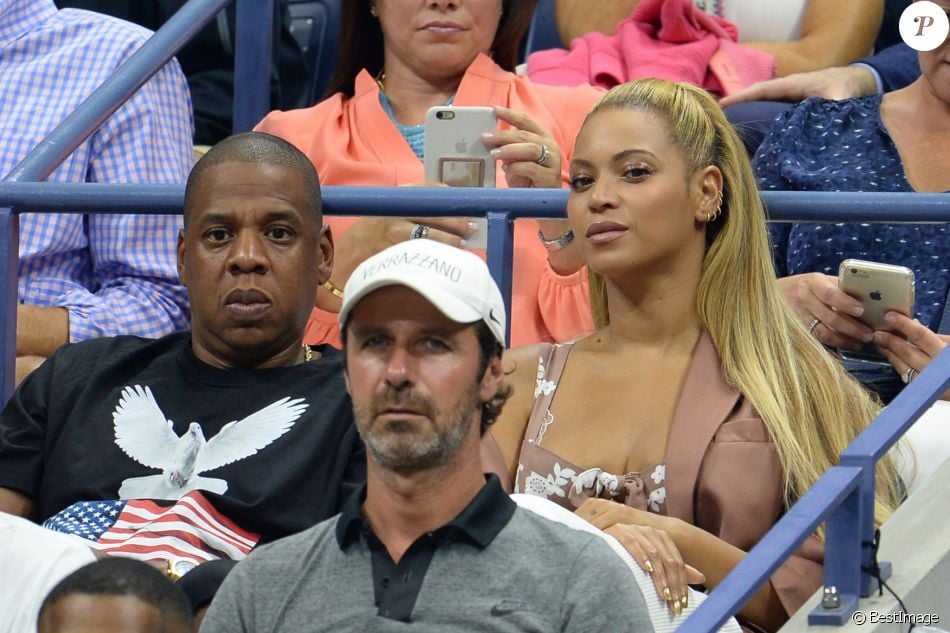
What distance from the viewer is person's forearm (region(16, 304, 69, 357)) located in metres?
4.06

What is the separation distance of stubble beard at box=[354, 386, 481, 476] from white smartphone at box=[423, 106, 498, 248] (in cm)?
130

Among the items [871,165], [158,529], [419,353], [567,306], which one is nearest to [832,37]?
[871,165]

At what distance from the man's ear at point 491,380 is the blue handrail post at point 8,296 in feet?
4.67

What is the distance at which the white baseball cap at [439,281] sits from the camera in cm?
251

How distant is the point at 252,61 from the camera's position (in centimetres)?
473

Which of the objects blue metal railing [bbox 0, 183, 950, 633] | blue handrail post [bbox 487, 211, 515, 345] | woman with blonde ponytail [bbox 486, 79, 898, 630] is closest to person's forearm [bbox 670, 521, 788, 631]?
woman with blonde ponytail [bbox 486, 79, 898, 630]

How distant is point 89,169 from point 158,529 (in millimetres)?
1557

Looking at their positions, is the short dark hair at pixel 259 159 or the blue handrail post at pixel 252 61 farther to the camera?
the blue handrail post at pixel 252 61

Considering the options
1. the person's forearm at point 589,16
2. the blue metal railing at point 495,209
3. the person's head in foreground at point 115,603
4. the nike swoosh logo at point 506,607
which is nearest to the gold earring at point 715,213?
the blue metal railing at point 495,209

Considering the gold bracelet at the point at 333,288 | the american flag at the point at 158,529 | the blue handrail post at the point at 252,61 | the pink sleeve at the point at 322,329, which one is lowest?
the pink sleeve at the point at 322,329

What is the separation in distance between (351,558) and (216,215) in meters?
1.06

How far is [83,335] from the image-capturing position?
160 inches

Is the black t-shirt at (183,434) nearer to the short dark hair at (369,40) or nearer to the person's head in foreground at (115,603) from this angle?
the person's head in foreground at (115,603)

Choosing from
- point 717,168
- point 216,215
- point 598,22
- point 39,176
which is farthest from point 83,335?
point 598,22
